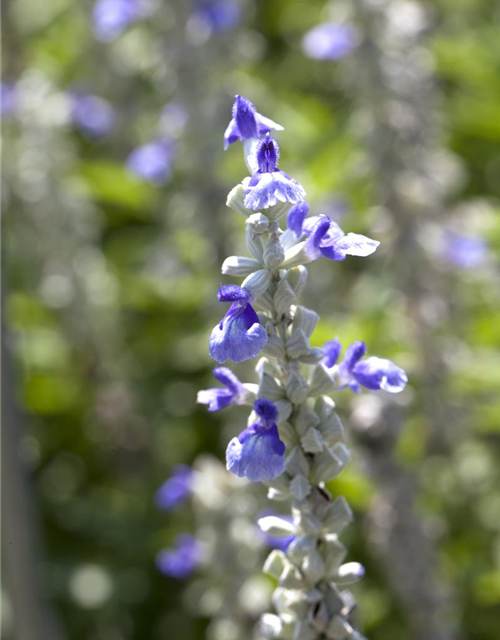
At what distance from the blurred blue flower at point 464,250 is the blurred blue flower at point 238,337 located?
112 inches

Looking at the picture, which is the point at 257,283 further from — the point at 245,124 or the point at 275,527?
the point at 275,527

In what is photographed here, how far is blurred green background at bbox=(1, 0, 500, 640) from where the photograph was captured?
4.38 metres

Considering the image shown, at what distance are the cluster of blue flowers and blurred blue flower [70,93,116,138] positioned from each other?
3808mm

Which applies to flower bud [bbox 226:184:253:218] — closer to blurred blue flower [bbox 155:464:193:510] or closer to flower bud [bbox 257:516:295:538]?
flower bud [bbox 257:516:295:538]

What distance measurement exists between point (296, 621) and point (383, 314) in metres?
2.50

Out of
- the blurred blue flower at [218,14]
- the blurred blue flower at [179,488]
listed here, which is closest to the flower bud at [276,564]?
the blurred blue flower at [179,488]

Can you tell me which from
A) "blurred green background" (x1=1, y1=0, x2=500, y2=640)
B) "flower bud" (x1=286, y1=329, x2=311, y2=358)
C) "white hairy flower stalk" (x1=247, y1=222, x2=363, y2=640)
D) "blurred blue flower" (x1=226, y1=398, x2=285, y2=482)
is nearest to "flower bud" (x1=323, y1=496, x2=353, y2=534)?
"white hairy flower stalk" (x1=247, y1=222, x2=363, y2=640)

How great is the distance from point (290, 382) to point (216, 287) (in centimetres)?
282

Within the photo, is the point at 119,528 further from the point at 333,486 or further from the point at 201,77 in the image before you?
the point at 201,77

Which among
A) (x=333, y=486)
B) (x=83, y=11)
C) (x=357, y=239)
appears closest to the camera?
(x=357, y=239)

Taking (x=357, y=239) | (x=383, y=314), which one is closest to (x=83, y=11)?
(x=383, y=314)

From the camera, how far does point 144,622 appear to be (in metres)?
4.93

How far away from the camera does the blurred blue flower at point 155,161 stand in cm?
520

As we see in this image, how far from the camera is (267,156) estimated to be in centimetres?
205
